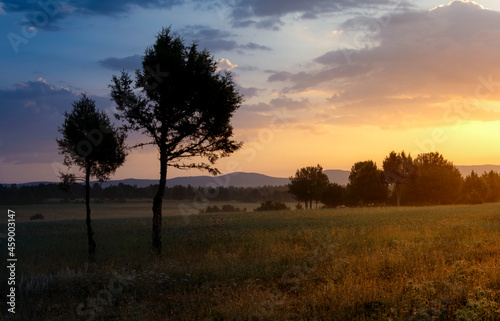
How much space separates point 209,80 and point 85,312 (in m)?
13.5

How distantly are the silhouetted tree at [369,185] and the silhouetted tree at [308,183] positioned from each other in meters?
10.5

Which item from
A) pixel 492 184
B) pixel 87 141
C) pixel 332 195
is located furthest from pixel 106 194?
pixel 492 184

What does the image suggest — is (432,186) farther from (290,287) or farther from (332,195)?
(290,287)

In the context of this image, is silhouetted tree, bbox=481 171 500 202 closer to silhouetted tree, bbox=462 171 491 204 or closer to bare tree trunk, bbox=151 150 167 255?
silhouetted tree, bbox=462 171 491 204

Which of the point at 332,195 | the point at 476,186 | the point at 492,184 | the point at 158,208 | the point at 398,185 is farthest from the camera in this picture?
the point at 492,184

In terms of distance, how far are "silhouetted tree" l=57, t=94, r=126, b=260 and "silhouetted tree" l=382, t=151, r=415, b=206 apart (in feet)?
238

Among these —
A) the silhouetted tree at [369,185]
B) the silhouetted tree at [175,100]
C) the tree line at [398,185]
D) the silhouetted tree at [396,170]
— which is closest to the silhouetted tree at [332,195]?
→ the tree line at [398,185]

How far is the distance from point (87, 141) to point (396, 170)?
7485cm

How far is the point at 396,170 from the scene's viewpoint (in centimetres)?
8350

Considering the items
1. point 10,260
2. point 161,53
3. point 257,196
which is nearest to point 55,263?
point 10,260

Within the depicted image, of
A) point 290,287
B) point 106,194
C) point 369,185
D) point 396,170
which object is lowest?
point 106,194

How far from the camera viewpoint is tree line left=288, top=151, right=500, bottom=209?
83500 mm

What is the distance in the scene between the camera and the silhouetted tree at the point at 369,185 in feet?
272

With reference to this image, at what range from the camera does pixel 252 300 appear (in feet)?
29.3
